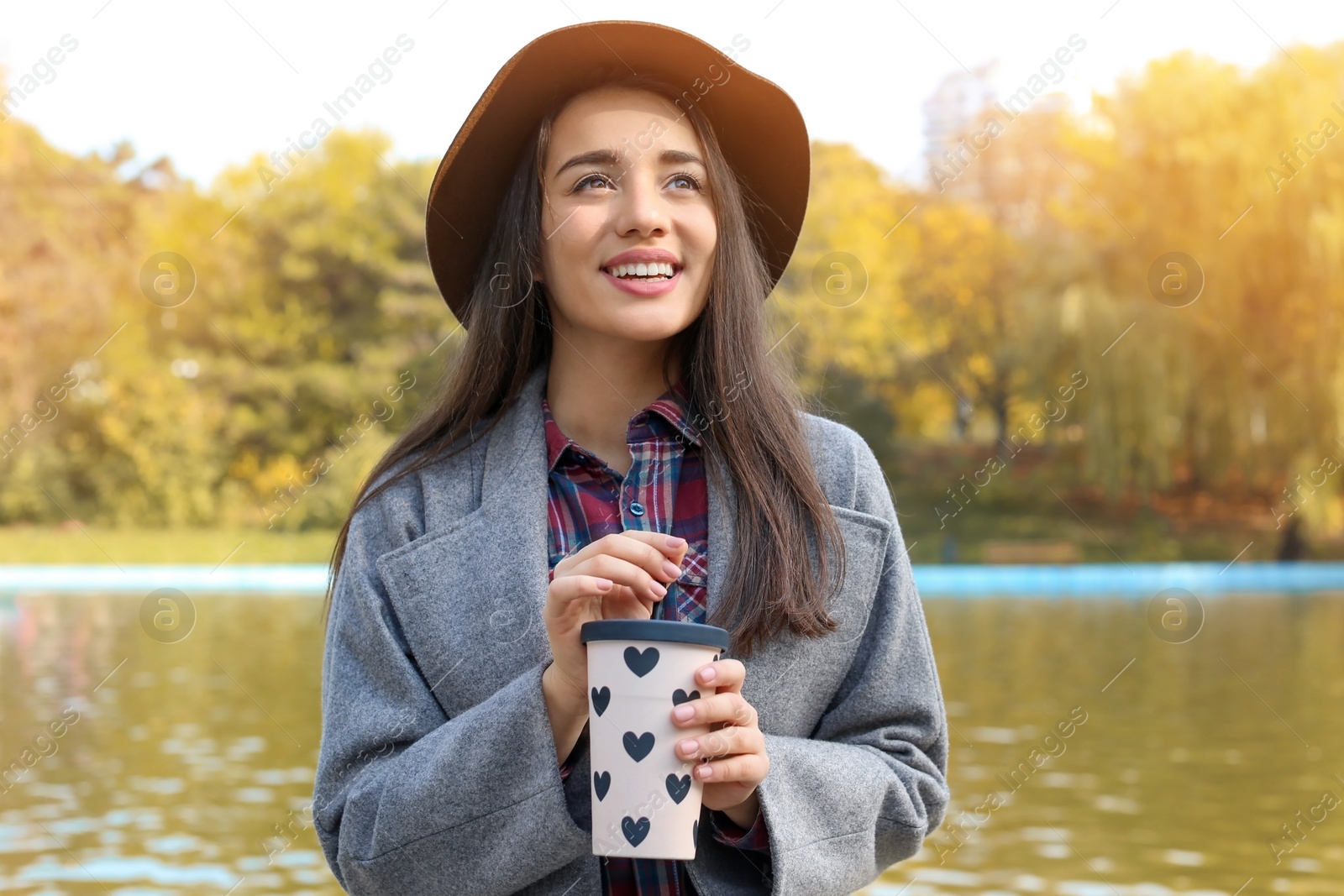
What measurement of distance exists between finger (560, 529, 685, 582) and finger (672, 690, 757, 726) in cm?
11

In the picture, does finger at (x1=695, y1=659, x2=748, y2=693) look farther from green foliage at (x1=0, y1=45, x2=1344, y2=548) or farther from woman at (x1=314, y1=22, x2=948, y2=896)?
green foliage at (x1=0, y1=45, x2=1344, y2=548)

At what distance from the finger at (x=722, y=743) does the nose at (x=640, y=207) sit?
561 mm

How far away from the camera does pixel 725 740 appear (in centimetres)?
116

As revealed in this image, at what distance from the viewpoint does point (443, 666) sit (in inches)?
55.9

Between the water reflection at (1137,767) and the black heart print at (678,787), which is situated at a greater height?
the black heart print at (678,787)

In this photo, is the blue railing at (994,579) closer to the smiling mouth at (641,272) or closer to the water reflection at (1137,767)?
the water reflection at (1137,767)

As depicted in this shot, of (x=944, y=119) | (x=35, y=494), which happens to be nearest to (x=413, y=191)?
(x=35, y=494)

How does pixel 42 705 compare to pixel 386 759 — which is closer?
pixel 386 759

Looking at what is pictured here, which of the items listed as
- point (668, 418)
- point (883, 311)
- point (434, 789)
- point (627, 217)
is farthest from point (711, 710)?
point (883, 311)

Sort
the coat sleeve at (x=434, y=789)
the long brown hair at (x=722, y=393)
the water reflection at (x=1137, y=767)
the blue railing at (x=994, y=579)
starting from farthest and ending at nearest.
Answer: the blue railing at (x=994, y=579)
the water reflection at (x=1137, y=767)
the long brown hair at (x=722, y=393)
the coat sleeve at (x=434, y=789)

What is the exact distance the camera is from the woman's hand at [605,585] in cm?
117

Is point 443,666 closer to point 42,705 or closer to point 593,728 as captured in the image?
point 593,728

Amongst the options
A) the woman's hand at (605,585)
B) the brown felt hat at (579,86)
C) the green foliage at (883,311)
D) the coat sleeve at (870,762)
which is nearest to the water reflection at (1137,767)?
the coat sleeve at (870,762)

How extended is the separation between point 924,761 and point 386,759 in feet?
1.88
